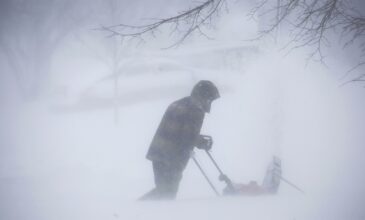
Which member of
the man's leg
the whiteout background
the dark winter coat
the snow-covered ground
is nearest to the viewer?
the snow-covered ground

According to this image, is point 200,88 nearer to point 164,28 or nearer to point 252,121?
point 252,121

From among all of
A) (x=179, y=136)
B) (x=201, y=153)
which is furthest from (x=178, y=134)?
(x=201, y=153)

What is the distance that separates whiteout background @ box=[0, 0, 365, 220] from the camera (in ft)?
13.2

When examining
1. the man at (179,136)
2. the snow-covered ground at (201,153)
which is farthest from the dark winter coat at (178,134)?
the snow-covered ground at (201,153)

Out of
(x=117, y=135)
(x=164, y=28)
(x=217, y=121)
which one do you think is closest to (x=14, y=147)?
(x=117, y=135)

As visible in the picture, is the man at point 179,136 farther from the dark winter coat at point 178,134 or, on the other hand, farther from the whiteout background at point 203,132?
the whiteout background at point 203,132

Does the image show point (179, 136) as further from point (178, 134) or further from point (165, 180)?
point (165, 180)

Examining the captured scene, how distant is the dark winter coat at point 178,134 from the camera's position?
4.22 meters

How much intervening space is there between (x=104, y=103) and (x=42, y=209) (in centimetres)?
1052

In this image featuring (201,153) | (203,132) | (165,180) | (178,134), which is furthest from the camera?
(203,132)

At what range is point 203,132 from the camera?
11539 mm

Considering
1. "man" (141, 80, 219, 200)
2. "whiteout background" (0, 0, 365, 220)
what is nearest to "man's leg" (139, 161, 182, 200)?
"man" (141, 80, 219, 200)

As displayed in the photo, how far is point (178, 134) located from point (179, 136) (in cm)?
3

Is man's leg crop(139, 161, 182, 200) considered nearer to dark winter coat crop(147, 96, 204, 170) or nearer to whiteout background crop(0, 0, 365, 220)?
dark winter coat crop(147, 96, 204, 170)
